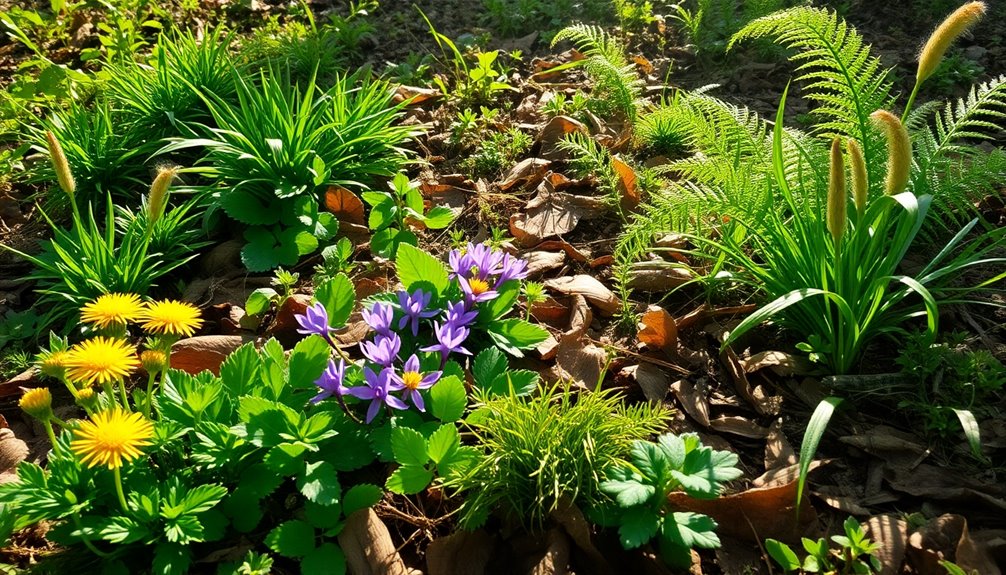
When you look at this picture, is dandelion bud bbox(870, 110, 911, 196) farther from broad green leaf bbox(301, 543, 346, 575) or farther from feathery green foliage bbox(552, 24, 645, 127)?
feathery green foliage bbox(552, 24, 645, 127)

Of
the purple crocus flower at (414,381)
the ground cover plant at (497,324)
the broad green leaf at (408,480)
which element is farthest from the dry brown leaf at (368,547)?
the purple crocus flower at (414,381)

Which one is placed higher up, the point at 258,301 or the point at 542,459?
the point at 542,459

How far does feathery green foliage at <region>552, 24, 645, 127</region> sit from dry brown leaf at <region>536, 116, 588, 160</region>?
230mm

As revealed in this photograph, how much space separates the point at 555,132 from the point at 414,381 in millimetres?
1632

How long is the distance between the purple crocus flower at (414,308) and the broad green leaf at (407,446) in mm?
336

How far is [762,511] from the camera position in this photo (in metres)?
1.57

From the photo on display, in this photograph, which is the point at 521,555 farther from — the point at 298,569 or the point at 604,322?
the point at 604,322

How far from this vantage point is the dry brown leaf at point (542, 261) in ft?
7.61

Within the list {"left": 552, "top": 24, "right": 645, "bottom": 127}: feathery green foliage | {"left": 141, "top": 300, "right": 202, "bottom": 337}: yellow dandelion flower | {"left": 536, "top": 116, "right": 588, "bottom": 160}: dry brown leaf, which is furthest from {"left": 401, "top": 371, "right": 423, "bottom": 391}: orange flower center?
{"left": 552, "top": 24, "right": 645, "bottom": 127}: feathery green foliage

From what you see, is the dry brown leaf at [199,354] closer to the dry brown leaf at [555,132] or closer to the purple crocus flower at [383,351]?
the purple crocus flower at [383,351]

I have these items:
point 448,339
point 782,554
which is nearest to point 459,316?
point 448,339

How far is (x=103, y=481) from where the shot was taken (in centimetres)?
146

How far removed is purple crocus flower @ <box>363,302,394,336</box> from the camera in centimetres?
173

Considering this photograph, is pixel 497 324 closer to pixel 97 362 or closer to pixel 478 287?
pixel 478 287
